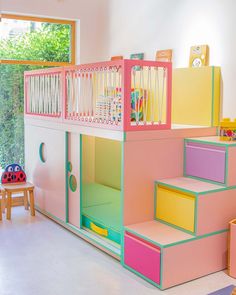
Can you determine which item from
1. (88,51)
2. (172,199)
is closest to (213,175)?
(172,199)

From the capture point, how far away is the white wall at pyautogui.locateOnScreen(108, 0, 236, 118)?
3.30 m

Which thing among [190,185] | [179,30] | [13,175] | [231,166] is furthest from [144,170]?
[13,175]

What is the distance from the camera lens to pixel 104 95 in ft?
10.4

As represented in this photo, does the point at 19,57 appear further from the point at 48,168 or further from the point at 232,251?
the point at 232,251

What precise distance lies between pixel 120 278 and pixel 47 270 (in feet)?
1.59

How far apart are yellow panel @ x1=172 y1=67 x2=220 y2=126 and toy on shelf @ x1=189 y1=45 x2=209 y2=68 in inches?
4.5

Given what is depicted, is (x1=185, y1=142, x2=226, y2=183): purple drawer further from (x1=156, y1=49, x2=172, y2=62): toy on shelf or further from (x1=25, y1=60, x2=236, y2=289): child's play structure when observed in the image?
(x1=156, y1=49, x2=172, y2=62): toy on shelf

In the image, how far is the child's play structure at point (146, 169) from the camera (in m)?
2.74

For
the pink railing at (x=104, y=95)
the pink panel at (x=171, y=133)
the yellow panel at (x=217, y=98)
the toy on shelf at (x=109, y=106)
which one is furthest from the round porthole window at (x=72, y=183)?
the yellow panel at (x=217, y=98)

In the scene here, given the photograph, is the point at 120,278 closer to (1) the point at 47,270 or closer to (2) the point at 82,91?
(1) the point at 47,270

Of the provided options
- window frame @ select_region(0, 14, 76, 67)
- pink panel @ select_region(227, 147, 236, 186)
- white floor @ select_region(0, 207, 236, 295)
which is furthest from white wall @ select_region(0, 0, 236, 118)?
white floor @ select_region(0, 207, 236, 295)

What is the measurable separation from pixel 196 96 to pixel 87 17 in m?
1.96

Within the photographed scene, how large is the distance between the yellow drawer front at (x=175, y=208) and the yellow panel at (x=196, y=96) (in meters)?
0.77

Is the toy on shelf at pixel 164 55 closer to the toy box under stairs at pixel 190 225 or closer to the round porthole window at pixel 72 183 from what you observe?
the toy box under stairs at pixel 190 225
